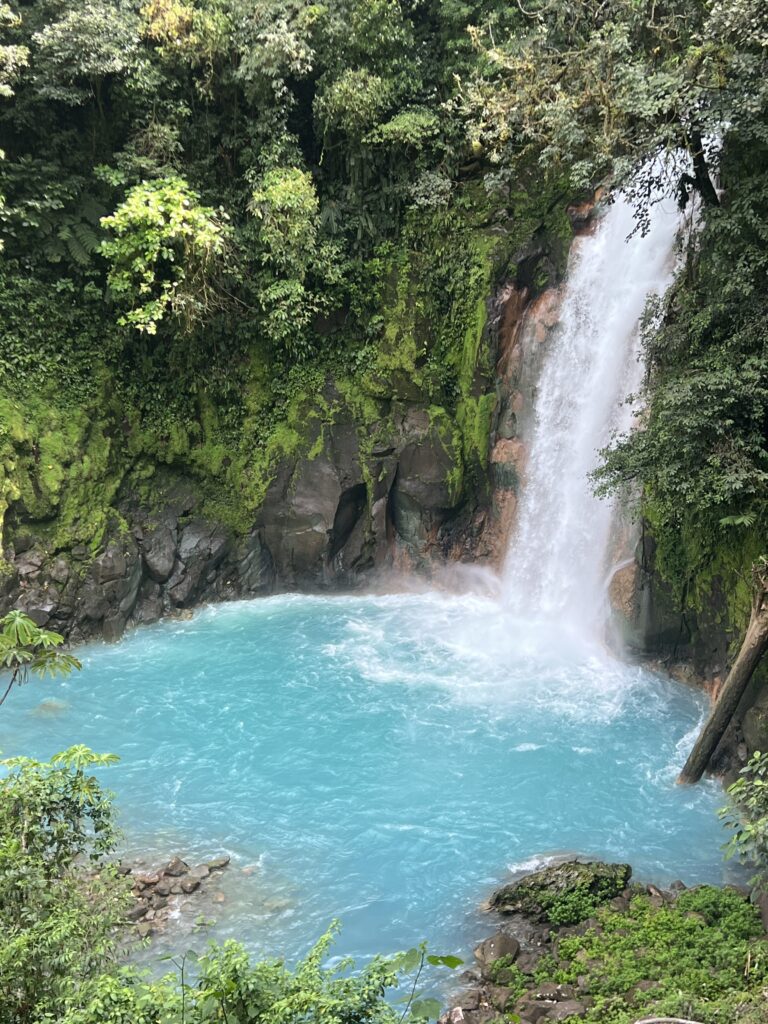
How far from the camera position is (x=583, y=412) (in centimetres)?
1381

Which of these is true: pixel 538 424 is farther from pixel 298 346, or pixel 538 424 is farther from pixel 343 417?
pixel 298 346

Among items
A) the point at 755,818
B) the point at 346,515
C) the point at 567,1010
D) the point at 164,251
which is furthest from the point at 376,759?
the point at 164,251

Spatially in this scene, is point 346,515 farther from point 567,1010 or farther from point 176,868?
point 567,1010

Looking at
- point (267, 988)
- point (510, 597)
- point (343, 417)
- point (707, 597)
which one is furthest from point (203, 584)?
point (267, 988)

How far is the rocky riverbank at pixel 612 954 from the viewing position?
568 cm

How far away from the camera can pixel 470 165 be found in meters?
14.7

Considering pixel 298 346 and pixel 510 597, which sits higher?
pixel 298 346

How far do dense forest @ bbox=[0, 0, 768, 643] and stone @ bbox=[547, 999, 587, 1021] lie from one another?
19.0 ft

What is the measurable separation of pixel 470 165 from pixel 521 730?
10.6 m

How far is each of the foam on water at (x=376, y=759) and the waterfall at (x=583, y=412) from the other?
1050mm

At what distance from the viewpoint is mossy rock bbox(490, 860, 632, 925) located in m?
7.34

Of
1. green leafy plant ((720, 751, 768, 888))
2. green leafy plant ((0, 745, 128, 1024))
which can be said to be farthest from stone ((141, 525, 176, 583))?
green leafy plant ((720, 751, 768, 888))

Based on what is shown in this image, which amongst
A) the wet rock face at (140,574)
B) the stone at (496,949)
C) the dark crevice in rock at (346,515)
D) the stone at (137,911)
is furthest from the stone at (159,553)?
the stone at (496,949)

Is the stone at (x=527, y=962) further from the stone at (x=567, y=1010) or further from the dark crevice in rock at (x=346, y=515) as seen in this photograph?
the dark crevice in rock at (x=346, y=515)
